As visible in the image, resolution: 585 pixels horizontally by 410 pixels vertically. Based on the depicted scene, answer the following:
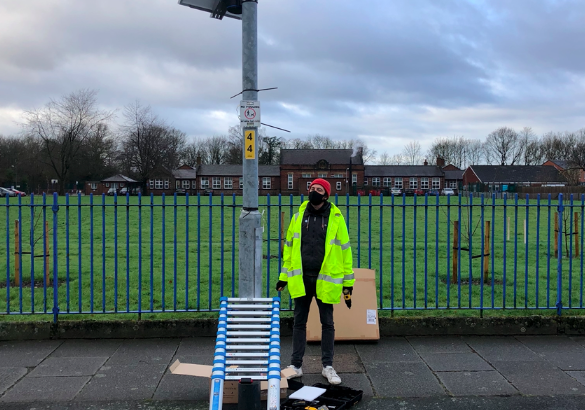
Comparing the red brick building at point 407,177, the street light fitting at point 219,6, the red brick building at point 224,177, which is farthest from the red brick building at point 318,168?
the street light fitting at point 219,6

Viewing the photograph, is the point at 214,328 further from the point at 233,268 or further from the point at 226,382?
the point at 226,382

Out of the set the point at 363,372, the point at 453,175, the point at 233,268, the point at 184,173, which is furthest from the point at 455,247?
the point at 453,175

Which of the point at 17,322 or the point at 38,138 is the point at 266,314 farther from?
the point at 38,138

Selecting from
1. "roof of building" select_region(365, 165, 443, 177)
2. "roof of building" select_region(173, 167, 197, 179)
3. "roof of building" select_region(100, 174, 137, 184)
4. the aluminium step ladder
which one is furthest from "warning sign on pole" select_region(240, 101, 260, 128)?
"roof of building" select_region(365, 165, 443, 177)

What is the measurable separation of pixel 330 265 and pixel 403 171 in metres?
89.9

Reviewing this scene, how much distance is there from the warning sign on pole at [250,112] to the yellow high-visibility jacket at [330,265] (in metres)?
1.02

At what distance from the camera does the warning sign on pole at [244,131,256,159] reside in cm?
459

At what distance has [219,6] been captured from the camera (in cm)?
487

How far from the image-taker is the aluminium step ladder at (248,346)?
3770 millimetres

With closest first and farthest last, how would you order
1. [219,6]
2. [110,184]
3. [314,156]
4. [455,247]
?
[219,6], [455,247], [314,156], [110,184]

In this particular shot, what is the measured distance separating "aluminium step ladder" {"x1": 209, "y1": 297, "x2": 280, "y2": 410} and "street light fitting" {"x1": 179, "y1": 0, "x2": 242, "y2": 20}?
106 inches

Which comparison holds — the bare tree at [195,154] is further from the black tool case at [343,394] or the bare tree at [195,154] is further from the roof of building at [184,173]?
the black tool case at [343,394]

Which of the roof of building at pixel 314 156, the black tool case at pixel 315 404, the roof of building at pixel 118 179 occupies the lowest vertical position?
the black tool case at pixel 315 404

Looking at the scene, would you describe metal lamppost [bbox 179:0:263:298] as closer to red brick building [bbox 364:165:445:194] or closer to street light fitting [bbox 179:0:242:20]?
street light fitting [bbox 179:0:242:20]
